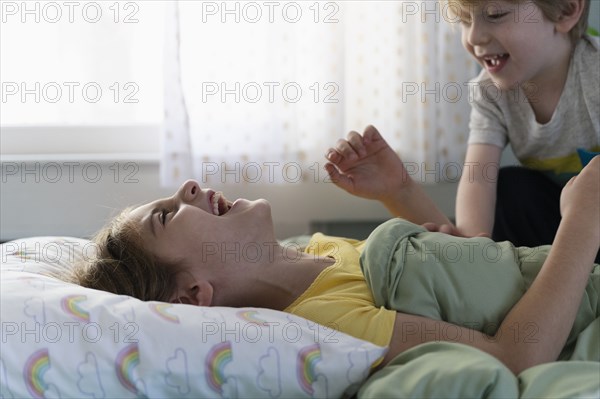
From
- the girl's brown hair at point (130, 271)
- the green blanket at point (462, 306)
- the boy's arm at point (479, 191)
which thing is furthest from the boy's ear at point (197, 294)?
the boy's arm at point (479, 191)

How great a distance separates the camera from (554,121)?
67.9 inches

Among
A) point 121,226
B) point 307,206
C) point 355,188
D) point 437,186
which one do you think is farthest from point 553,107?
point 121,226

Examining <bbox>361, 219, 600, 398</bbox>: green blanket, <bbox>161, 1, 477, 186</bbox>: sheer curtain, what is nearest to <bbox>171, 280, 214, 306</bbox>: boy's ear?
<bbox>361, 219, 600, 398</bbox>: green blanket

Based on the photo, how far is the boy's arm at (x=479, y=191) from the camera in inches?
67.3

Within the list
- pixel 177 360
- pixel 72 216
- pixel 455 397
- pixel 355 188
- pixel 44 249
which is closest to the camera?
pixel 455 397

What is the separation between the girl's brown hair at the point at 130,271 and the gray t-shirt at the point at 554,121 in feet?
2.93

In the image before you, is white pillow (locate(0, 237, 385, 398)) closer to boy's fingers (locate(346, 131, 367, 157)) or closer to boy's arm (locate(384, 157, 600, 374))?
boy's arm (locate(384, 157, 600, 374))

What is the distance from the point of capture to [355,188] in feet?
5.31

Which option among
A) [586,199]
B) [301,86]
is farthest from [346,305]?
[301,86]

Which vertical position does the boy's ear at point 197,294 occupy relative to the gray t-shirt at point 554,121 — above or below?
below

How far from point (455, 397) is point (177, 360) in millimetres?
342

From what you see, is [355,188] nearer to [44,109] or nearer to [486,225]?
[486,225]

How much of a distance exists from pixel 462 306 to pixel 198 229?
40 cm

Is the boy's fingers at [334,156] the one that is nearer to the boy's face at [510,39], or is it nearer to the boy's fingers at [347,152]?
the boy's fingers at [347,152]
